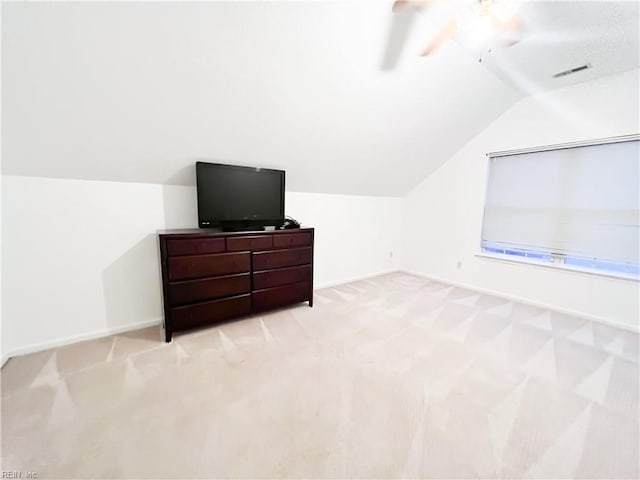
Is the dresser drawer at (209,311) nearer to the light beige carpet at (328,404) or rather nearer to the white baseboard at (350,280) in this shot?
the light beige carpet at (328,404)

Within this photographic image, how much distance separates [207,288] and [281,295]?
0.78 metres

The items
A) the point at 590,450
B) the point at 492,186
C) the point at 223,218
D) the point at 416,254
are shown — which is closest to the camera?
the point at 590,450

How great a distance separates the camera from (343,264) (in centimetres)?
396

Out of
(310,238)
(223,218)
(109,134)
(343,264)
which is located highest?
(109,134)

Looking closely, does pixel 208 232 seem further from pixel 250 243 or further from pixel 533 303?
pixel 533 303

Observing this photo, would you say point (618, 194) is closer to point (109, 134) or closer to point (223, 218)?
point (223, 218)

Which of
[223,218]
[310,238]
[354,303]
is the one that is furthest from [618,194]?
[223,218]

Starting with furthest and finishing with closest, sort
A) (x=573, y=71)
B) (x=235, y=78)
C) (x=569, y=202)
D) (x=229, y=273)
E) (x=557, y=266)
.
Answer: (x=557, y=266)
(x=569, y=202)
(x=573, y=71)
(x=229, y=273)
(x=235, y=78)

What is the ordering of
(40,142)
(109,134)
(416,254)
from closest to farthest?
(40,142), (109,134), (416,254)

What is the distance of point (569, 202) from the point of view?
117 inches

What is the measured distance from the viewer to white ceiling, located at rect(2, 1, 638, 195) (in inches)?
55.1

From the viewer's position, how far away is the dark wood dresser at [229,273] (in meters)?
2.15

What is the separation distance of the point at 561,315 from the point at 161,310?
442 centimetres

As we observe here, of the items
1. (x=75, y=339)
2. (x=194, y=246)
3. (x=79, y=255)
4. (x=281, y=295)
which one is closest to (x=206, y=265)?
(x=194, y=246)
